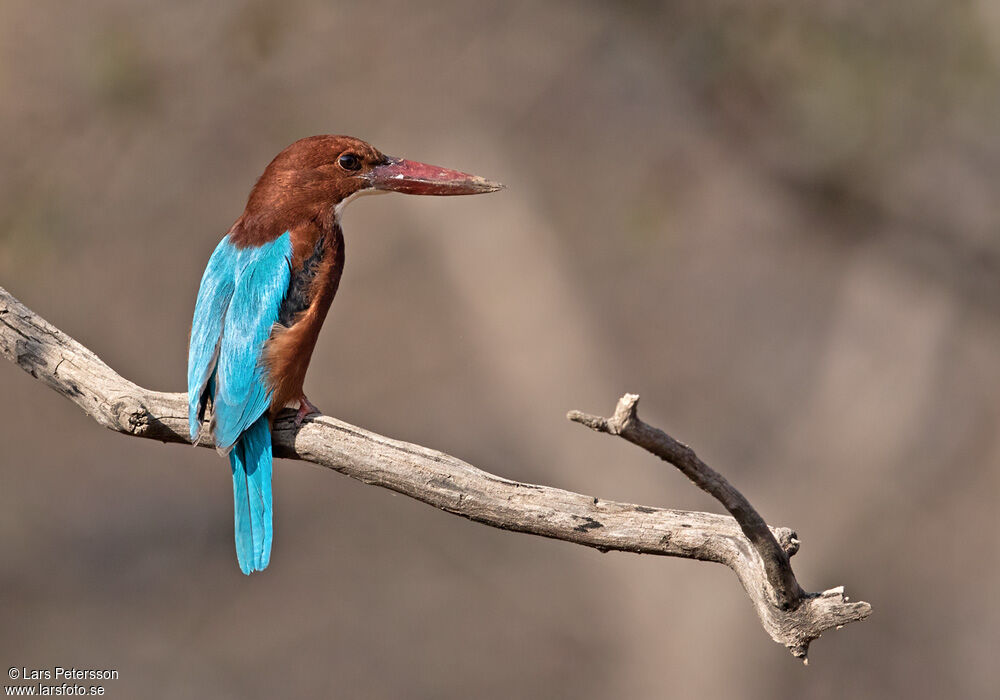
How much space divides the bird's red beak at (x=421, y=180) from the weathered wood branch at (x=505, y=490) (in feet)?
2.15

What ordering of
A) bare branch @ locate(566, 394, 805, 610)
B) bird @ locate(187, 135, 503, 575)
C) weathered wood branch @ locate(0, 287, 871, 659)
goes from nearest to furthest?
bare branch @ locate(566, 394, 805, 610), weathered wood branch @ locate(0, 287, 871, 659), bird @ locate(187, 135, 503, 575)

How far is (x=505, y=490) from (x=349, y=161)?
101cm

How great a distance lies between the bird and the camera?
8.70 ft

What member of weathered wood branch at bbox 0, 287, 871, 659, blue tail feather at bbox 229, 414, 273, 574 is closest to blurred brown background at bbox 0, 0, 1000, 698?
weathered wood branch at bbox 0, 287, 871, 659

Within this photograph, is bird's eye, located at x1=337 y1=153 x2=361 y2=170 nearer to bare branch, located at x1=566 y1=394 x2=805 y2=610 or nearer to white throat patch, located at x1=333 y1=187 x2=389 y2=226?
white throat patch, located at x1=333 y1=187 x2=389 y2=226

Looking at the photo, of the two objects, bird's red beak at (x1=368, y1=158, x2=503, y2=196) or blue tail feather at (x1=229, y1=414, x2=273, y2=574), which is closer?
blue tail feather at (x1=229, y1=414, x2=273, y2=574)

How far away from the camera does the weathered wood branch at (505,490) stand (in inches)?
80.3

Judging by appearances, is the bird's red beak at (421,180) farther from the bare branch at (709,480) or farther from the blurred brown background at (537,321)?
the blurred brown background at (537,321)

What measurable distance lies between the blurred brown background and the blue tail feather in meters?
2.52

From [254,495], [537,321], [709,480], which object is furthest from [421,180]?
[537,321]

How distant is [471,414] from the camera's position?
262 inches

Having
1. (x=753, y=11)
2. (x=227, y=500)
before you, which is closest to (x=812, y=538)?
(x=753, y=11)

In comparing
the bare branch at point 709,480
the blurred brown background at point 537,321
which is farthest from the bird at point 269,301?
the blurred brown background at point 537,321

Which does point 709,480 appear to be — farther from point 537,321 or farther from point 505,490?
point 537,321
